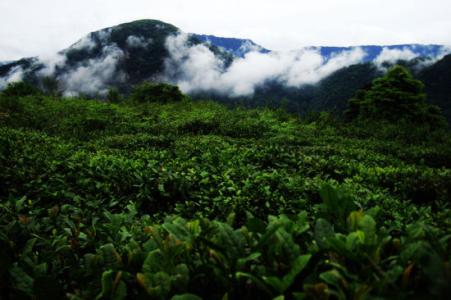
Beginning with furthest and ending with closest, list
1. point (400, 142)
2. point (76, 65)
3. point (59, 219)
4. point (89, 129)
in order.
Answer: point (76, 65)
point (89, 129)
point (400, 142)
point (59, 219)

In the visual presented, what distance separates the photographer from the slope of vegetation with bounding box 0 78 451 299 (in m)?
1.33

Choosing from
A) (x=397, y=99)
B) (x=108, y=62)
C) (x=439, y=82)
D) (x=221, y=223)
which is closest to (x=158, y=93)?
(x=397, y=99)

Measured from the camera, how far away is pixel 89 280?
157 cm

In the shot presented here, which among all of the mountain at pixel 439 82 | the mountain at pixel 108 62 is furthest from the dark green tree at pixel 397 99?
the mountain at pixel 108 62

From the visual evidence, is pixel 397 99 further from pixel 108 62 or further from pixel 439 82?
pixel 108 62

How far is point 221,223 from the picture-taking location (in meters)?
1.61

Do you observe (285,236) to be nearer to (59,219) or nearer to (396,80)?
(59,219)

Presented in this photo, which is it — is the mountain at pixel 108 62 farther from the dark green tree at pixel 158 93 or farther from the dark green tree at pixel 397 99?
the dark green tree at pixel 397 99

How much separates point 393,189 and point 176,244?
4521 mm

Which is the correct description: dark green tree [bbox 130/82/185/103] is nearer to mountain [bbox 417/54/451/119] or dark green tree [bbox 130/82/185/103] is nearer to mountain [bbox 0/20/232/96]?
mountain [bbox 417/54/451/119]

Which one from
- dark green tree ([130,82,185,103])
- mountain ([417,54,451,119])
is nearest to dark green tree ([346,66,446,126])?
dark green tree ([130,82,185,103])

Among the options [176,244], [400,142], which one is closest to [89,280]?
[176,244]

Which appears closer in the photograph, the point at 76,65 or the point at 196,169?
the point at 196,169

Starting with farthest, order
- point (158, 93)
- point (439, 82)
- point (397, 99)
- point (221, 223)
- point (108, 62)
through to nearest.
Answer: point (108, 62), point (439, 82), point (158, 93), point (397, 99), point (221, 223)
